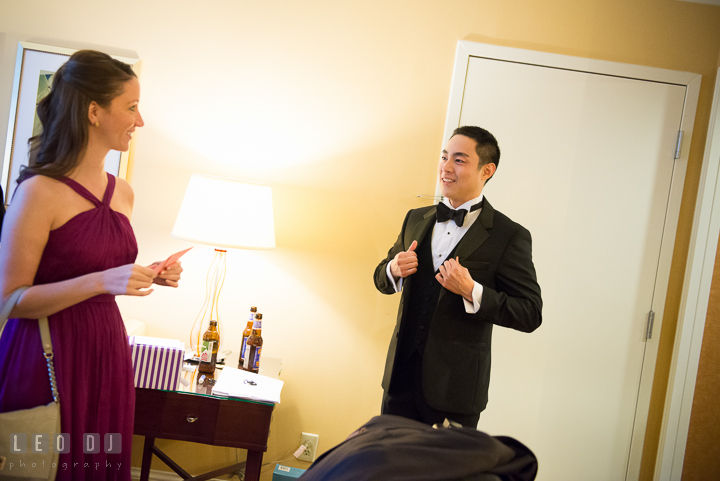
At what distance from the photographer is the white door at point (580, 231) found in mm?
2693

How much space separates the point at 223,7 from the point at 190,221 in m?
1.16

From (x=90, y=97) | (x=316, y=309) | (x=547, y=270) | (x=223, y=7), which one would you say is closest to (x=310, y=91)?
(x=223, y=7)

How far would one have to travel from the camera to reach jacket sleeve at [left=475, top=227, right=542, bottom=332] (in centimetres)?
181

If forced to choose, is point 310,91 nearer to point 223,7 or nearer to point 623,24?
point 223,7

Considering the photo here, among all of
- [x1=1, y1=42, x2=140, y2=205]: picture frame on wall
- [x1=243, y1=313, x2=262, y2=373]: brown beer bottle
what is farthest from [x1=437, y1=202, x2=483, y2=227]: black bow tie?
[x1=1, y1=42, x2=140, y2=205]: picture frame on wall

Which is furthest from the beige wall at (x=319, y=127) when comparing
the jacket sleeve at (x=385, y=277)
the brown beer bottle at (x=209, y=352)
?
the jacket sleeve at (x=385, y=277)

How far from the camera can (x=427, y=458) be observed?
2.99ft

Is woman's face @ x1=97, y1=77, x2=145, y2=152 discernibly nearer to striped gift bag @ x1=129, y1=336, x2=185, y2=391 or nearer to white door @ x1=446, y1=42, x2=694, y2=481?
striped gift bag @ x1=129, y1=336, x2=185, y2=391

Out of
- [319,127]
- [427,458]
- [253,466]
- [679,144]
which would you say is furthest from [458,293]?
[679,144]

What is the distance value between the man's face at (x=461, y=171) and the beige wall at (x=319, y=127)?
66cm

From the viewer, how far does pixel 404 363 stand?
6.54 ft

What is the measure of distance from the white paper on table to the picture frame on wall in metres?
1.45

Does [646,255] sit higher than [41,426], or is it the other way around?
[646,255]

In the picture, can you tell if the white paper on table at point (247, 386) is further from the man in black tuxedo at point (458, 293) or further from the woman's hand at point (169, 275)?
the woman's hand at point (169, 275)
